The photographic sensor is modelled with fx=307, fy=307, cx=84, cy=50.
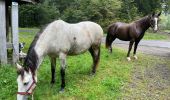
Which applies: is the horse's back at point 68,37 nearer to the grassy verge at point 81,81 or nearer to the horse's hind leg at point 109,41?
the grassy verge at point 81,81

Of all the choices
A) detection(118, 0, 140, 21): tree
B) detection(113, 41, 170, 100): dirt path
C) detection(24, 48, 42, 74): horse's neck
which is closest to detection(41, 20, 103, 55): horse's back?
detection(24, 48, 42, 74): horse's neck

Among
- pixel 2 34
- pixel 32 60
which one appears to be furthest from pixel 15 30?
pixel 32 60

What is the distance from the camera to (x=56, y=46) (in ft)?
23.2

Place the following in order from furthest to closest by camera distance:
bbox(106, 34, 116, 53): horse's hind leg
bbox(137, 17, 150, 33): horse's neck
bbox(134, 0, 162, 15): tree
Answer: bbox(134, 0, 162, 15): tree → bbox(106, 34, 116, 53): horse's hind leg → bbox(137, 17, 150, 33): horse's neck

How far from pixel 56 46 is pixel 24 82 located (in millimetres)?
1427

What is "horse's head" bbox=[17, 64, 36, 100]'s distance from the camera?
5941 mm

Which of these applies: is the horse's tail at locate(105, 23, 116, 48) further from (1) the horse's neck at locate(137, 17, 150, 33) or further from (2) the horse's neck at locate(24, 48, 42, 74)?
(2) the horse's neck at locate(24, 48, 42, 74)

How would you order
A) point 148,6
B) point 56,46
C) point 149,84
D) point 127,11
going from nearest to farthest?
point 56,46
point 149,84
point 127,11
point 148,6

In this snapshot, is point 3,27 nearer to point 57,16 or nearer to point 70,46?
point 70,46

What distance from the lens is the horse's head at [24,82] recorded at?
5941 millimetres

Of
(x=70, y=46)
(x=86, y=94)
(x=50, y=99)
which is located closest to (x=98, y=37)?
(x=70, y=46)

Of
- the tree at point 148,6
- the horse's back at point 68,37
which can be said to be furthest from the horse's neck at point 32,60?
the tree at point 148,6

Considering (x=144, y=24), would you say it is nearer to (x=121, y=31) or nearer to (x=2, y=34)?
(x=121, y=31)

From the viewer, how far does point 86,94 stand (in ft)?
23.7
